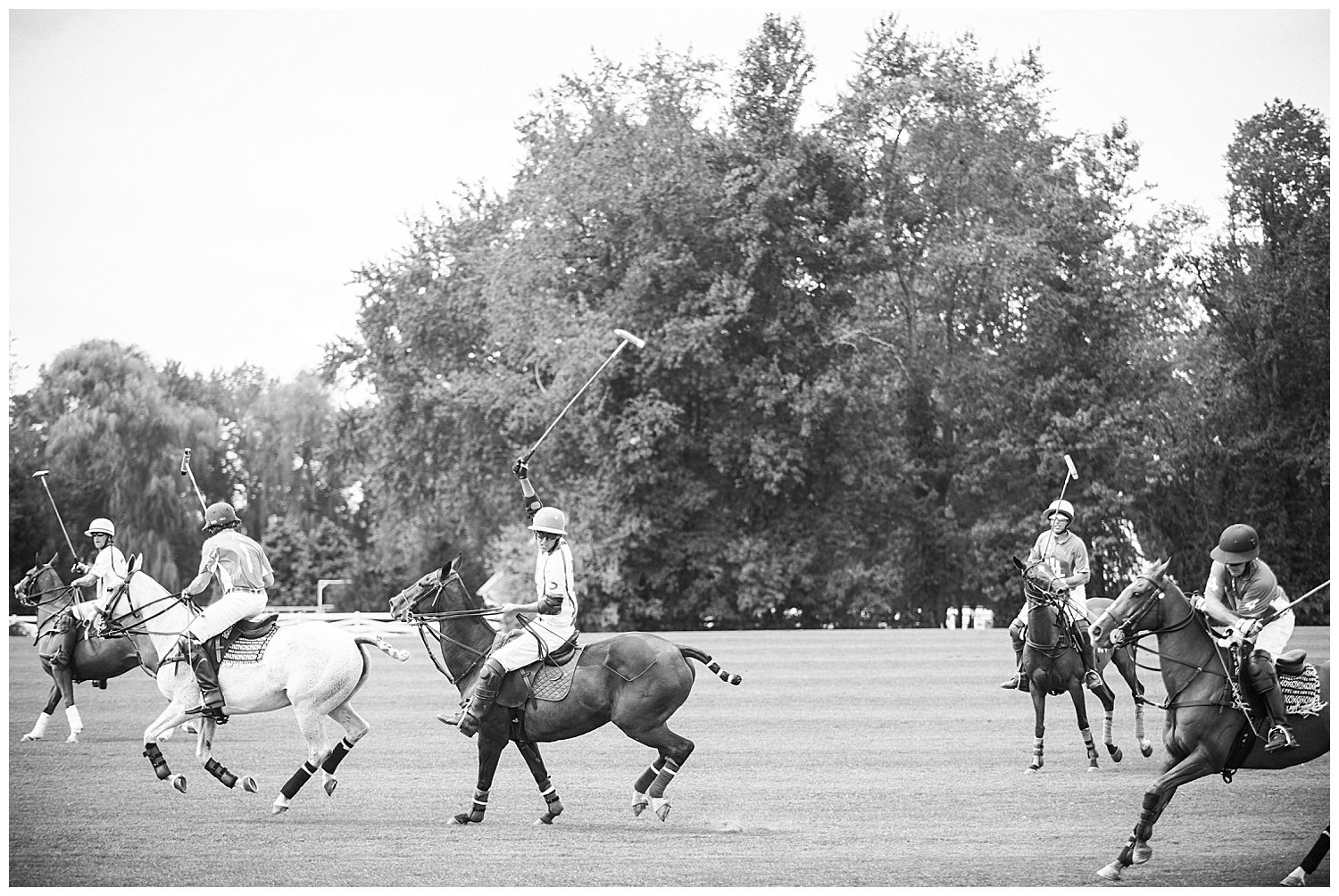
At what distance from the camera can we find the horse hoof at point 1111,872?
7.59 meters

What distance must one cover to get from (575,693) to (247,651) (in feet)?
7.39

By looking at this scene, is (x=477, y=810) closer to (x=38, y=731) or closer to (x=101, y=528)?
(x=101, y=528)

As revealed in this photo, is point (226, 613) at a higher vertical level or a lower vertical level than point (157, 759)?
higher

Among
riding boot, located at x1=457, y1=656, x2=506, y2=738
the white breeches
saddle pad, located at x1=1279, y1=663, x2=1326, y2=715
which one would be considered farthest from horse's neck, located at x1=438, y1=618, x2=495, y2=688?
saddle pad, located at x1=1279, y1=663, x2=1326, y2=715

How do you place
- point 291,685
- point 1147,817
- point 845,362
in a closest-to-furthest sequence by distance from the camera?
point 1147,817
point 291,685
point 845,362

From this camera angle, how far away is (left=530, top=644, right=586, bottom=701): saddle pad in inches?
346

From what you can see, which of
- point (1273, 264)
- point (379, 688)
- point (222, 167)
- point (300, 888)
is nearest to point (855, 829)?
point (300, 888)

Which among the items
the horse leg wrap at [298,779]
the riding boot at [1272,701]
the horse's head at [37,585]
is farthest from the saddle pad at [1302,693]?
the horse's head at [37,585]

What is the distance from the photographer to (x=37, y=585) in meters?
13.1

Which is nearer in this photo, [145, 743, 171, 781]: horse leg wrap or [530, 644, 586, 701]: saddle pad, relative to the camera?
Answer: [530, 644, 586, 701]: saddle pad

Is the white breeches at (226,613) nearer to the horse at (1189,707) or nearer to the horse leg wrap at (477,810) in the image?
the horse leg wrap at (477,810)

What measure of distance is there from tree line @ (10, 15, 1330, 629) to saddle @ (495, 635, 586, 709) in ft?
62.9

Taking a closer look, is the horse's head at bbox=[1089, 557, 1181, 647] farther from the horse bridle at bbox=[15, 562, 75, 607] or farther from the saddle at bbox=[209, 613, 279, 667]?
the horse bridle at bbox=[15, 562, 75, 607]

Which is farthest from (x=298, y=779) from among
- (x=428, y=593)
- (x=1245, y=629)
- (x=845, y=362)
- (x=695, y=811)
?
(x=845, y=362)
